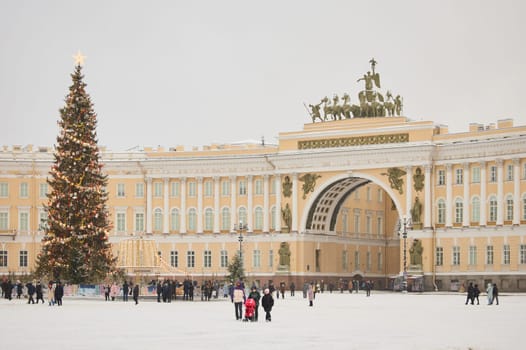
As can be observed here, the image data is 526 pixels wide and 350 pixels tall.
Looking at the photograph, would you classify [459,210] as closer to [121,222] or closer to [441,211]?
[441,211]

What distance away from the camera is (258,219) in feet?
335

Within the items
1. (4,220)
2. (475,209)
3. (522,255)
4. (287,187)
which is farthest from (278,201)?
(4,220)

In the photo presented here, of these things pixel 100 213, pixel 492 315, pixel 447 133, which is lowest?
pixel 492 315

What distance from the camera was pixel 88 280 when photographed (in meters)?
69.9

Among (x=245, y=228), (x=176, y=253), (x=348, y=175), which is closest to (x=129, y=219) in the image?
(x=176, y=253)

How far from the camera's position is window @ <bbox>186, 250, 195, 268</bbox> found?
342 ft

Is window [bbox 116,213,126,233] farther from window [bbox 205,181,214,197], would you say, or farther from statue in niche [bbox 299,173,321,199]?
statue in niche [bbox 299,173,321,199]

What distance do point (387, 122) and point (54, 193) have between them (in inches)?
1286

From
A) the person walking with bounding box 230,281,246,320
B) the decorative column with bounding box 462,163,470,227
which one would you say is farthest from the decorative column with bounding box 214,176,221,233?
the person walking with bounding box 230,281,246,320

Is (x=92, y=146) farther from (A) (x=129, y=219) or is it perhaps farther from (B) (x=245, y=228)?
(A) (x=129, y=219)

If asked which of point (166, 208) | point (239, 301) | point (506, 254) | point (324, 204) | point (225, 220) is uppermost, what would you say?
point (324, 204)

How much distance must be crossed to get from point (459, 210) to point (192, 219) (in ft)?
78.1

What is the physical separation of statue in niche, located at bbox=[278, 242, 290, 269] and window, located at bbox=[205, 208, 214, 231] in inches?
269

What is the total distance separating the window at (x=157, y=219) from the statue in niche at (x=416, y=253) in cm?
2311
